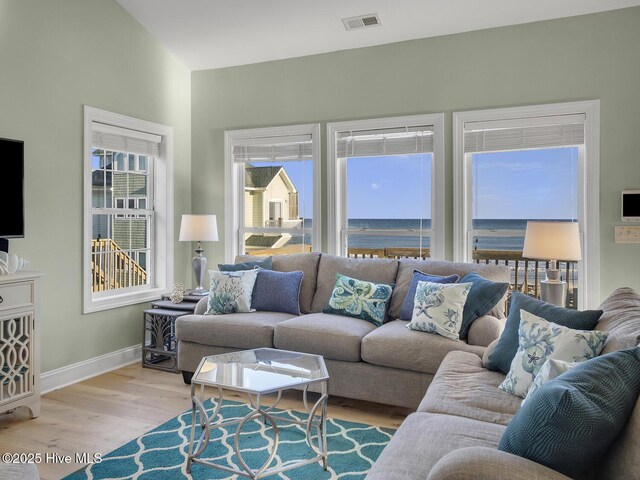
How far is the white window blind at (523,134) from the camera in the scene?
371cm

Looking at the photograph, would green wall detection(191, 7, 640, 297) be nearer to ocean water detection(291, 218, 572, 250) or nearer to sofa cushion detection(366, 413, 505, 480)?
ocean water detection(291, 218, 572, 250)

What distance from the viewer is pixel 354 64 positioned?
4.36 metres

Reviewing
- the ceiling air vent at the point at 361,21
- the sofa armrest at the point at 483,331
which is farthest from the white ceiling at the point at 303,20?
the sofa armrest at the point at 483,331

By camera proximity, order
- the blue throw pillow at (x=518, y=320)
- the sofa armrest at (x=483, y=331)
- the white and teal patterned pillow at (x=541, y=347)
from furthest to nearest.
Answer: the sofa armrest at (x=483, y=331), the blue throw pillow at (x=518, y=320), the white and teal patterned pillow at (x=541, y=347)

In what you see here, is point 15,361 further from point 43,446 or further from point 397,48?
point 397,48

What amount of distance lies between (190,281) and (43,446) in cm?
251

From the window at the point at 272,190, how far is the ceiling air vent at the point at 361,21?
928 mm

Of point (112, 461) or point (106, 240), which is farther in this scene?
point (106, 240)

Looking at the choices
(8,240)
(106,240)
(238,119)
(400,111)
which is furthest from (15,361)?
(400,111)

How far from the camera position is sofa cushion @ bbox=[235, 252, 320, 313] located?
403 cm

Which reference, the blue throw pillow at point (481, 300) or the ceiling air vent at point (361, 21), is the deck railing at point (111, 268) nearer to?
the ceiling air vent at point (361, 21)

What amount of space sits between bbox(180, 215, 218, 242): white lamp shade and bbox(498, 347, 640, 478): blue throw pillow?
11.6 feet

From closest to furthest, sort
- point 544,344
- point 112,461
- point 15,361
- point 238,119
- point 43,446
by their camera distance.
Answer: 1. point 544,344
2. point 112,461
3. point 43,446
4. point 15,361
5. point 238,119

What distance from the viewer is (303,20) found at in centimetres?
398
